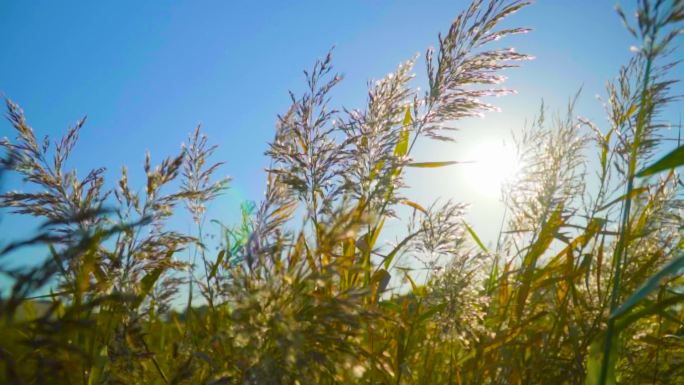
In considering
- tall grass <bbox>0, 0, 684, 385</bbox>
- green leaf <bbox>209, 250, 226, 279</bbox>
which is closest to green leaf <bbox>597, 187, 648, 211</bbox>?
tall grass <bbox>0, 0, 684, 385</bbox>

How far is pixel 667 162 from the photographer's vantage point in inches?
55.0

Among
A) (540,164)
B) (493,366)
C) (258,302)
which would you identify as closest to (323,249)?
(258,302)

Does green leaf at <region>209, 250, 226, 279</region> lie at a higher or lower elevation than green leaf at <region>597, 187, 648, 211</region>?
lower

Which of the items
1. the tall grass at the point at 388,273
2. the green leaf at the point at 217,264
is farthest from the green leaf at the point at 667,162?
the green leaf at the point at 217,264

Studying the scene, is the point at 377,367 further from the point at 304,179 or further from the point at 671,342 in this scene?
the point at 671,342

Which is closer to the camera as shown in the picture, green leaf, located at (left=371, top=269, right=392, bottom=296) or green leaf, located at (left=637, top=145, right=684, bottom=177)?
green leaf, located at (left=637, top=145, right=684, bottom=177)

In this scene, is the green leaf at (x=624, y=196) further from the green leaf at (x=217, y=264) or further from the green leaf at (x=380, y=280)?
the green leaf at (x=217, y=264)

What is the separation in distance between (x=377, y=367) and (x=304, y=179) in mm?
831

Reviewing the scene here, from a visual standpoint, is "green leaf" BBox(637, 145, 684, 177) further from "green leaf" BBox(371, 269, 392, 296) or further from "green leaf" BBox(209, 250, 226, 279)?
"green leaf" BBox(209, 250, 226, 279)

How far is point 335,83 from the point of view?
2703mm

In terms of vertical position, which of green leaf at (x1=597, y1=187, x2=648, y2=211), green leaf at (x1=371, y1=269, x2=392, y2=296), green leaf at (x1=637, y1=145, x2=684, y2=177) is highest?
green leaf at (x1=597, y1=187, x2=648, y2=211)

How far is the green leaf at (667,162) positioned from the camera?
1.34 metres

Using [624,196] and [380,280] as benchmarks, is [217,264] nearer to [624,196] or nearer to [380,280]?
[380,280]

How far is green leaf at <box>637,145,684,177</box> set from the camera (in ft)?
4.41
